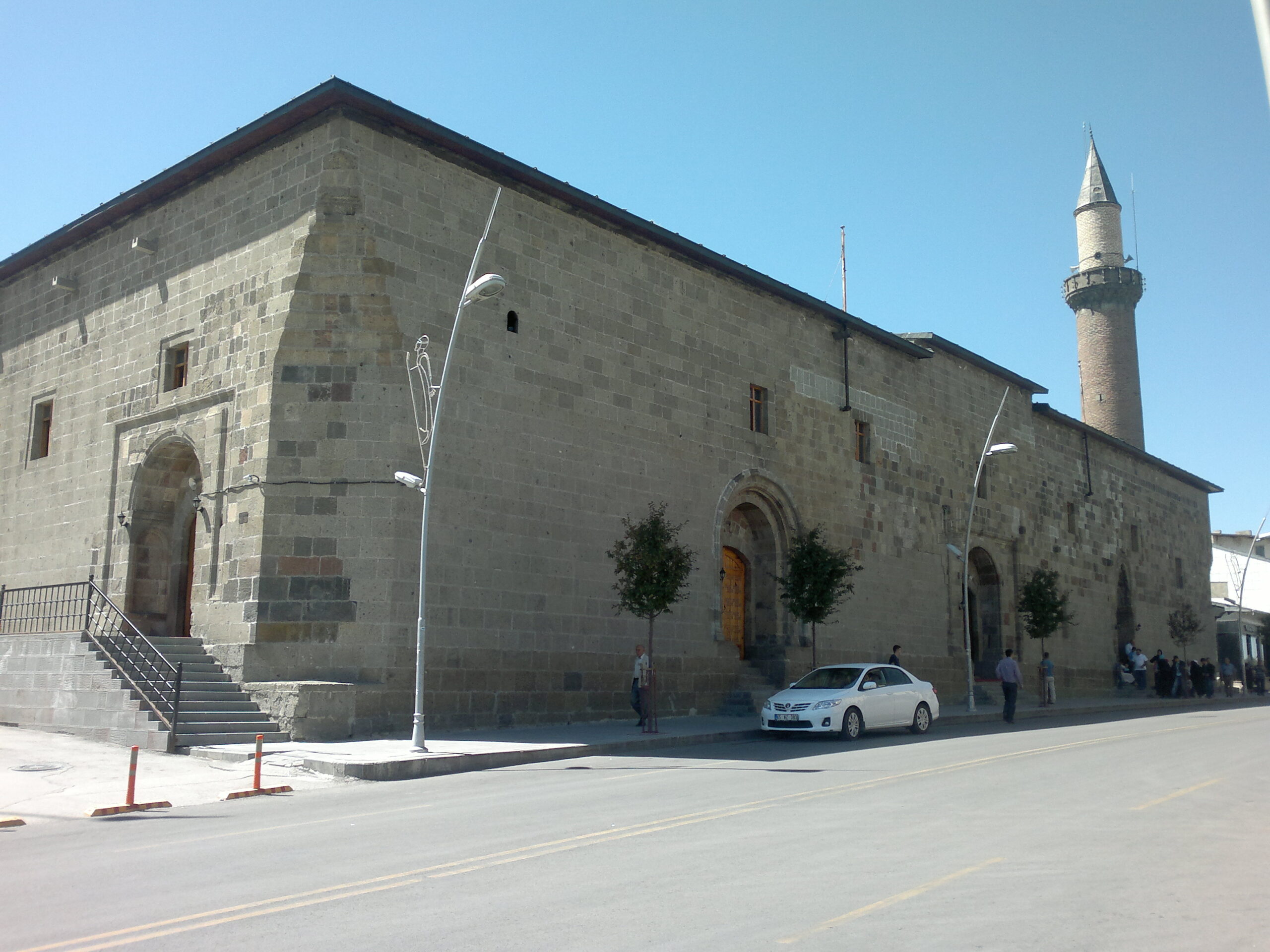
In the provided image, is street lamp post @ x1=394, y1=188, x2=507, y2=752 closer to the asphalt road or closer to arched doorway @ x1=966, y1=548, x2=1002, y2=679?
the asphalt road

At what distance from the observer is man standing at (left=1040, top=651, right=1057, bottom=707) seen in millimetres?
30750

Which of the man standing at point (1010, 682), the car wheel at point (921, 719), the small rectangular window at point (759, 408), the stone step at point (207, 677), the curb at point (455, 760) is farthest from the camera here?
the small rectangular window at point (759, 408)

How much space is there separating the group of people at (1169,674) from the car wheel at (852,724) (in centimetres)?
2491

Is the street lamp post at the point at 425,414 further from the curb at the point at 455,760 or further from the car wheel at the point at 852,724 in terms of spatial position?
the car wheel at the point at 852,724

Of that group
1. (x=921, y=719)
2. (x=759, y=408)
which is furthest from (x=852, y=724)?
(x=759, y=408)

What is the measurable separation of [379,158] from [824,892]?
15661 millimetres

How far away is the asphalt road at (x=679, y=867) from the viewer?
18.4 feet

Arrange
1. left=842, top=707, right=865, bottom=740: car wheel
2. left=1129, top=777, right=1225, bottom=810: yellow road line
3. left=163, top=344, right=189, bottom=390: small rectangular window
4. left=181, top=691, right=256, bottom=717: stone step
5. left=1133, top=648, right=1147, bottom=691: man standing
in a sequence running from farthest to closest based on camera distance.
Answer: left=1133, top=648, right=1147, bottom=691: man standing < left=163, top=344, right=189, bottom=390: small rectangular window < left=842, top=707, right=865, bottom=740: car wheel < left=181, top=691, right=256, bottom=717: stone step < left=1129, top=777, right=1225, bottom=810: yellow road line

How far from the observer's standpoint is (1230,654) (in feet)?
181

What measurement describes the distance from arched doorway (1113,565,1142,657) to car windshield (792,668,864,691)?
27.4 meters

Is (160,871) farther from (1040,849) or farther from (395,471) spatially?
(395,471)

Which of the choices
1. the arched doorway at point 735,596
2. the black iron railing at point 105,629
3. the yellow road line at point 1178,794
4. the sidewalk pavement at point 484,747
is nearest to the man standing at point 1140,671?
the arched doorway at point 735,596

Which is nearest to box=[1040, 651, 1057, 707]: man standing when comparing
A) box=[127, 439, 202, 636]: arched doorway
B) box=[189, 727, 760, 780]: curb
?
box=[189, 727, 760, 780]: curb

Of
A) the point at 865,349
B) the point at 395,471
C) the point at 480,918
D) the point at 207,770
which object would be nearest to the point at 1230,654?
the point at 865,349
